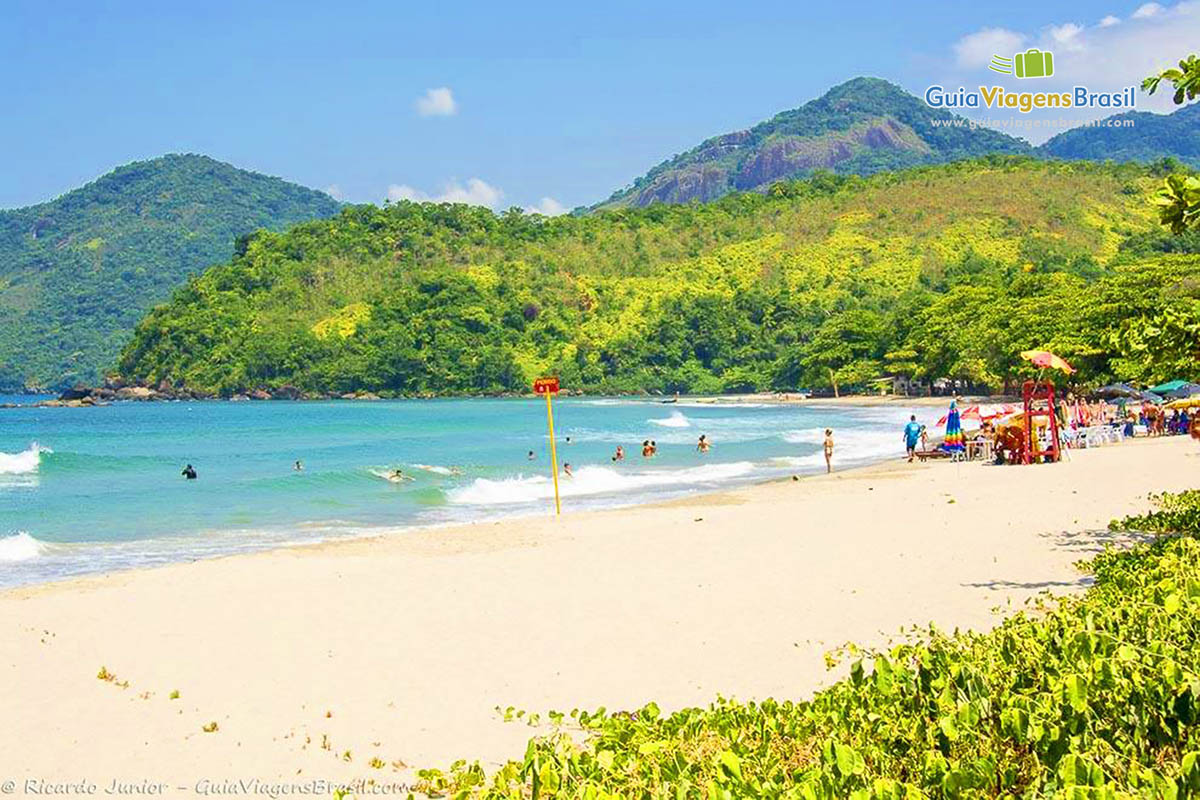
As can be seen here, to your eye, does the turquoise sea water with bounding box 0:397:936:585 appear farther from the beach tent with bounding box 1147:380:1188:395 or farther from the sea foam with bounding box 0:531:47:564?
the beach tent with bounding box 1147:380:1188:395

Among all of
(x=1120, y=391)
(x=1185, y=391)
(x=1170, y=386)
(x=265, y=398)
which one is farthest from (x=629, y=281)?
(x=1170, y=386)

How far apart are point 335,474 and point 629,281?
10122cm

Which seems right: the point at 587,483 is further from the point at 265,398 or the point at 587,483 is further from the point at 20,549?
the point at 265,398

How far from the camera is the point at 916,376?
7306 centimetres

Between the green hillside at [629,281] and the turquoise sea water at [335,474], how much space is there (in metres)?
37.5

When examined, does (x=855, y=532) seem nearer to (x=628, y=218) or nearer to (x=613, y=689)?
(x=613, y=689)

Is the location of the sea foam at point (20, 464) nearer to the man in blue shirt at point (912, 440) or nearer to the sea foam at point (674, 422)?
the man in blue shirt at point (912, 440)

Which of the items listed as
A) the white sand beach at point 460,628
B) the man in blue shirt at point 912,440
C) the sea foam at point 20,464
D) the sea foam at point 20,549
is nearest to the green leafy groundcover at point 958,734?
the white sand beach at point 460,628

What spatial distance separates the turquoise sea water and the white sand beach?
5355mm

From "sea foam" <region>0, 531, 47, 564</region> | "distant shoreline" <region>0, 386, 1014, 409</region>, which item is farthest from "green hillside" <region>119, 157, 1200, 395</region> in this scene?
"sea foam" <region>0, 531, 47, 564</region>

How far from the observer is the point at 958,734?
3.70 meters

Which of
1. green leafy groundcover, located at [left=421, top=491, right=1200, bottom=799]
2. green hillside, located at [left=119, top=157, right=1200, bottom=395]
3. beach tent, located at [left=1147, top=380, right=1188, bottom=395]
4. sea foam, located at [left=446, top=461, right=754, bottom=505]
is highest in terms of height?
green hillside, located at [left=119, top=157, right=1200, bottom=395]

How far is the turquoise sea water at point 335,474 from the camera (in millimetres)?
19406

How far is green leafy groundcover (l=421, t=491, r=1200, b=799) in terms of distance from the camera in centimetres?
327
